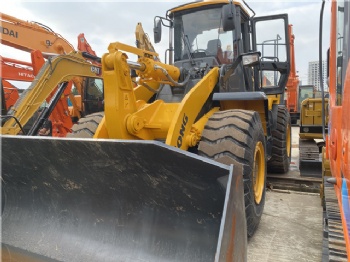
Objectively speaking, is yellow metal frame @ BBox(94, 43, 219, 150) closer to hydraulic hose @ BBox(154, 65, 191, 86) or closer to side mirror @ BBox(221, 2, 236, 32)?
hydraulic hose @ BBox(154, 65, 191, 86)

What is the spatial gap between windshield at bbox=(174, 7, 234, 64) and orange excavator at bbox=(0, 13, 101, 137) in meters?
3.02

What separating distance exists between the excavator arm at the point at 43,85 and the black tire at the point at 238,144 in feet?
10.3

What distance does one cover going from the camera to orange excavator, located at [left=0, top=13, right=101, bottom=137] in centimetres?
664

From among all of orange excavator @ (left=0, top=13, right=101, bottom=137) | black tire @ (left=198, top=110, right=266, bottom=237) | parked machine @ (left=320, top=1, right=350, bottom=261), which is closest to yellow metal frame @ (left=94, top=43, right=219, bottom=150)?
black tire @ (left=198, top=110, right=266, bottom=237)

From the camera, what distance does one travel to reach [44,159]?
2.66 m

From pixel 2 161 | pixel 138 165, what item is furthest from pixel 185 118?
pixel 2 161

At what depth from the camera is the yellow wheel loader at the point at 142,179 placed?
2074 mm

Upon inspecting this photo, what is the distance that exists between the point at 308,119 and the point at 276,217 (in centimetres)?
417

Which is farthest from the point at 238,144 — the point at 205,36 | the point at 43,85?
the point at 43,85

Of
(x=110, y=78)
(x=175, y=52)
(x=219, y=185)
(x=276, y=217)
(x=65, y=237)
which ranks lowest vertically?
(x=276, y=217)

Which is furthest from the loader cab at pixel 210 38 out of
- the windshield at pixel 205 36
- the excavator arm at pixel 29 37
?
the excavator arm at pixel 29 37

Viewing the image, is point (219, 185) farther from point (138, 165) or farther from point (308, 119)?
point (308, 119)

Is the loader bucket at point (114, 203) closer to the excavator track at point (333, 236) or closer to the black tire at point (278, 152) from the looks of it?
the excavator track at point (333, 236)

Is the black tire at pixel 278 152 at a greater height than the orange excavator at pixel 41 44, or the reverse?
the orange excavator at pixel 41 44
